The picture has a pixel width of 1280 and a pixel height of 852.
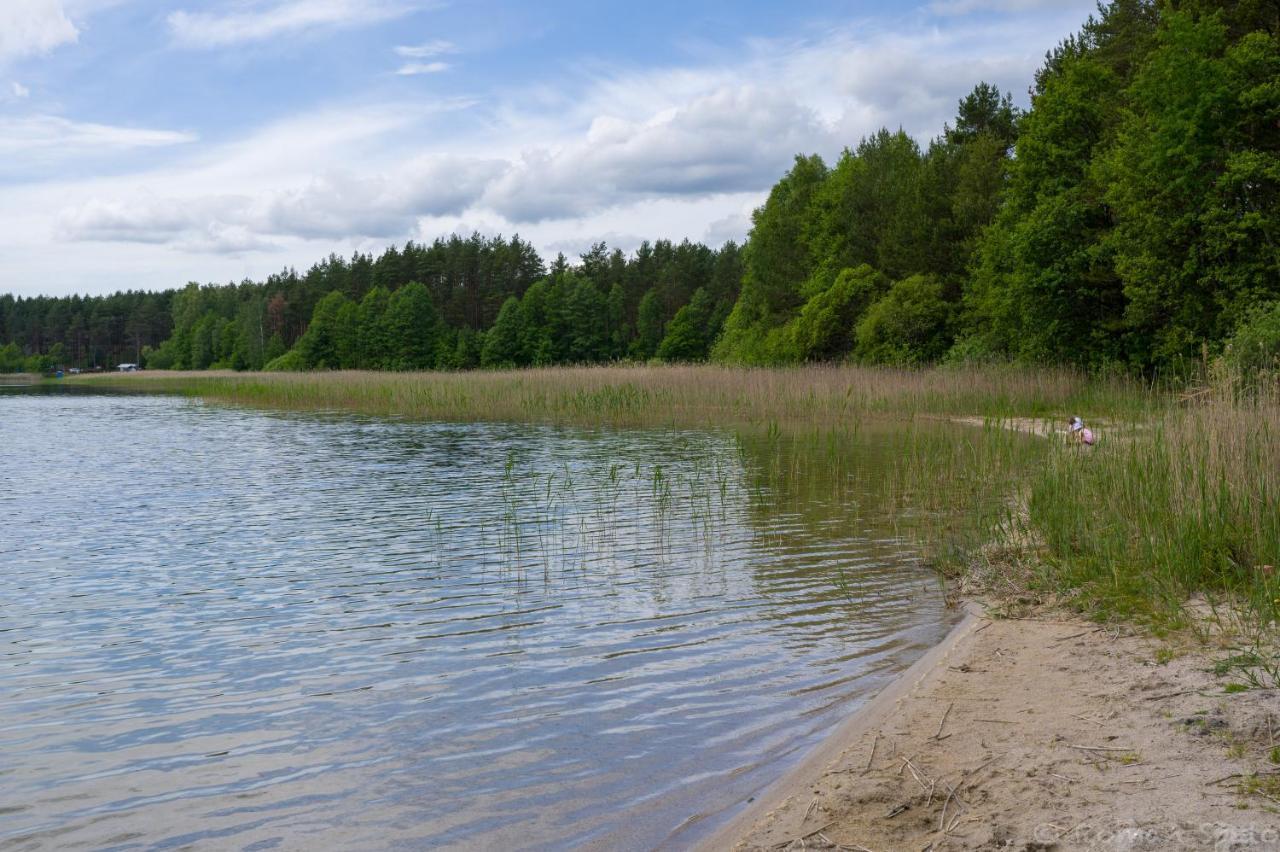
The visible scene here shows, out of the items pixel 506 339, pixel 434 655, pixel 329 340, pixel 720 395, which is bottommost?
pixel 434 655

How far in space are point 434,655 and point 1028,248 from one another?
2531cm

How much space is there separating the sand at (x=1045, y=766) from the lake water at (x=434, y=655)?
47 centimetres

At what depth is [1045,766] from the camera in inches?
155

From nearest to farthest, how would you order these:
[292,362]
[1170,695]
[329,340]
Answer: [1170,695] < [292,362] < [329,340]

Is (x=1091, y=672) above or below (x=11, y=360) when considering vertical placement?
below

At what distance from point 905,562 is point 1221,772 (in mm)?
5629

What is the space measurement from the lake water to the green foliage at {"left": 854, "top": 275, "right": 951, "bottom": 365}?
22410mm

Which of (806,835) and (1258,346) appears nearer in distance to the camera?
(806,835)

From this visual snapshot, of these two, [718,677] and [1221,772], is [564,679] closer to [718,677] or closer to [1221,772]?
[718,677]

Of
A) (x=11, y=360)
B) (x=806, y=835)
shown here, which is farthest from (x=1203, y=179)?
(x=11, y=360)

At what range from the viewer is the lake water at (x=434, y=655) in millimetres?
4461

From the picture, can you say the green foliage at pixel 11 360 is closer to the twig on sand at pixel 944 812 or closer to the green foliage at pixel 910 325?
the green foliage at pixel 910 325

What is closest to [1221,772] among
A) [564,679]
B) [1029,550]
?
[564,679]

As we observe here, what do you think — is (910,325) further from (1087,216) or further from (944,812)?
(944,812)
